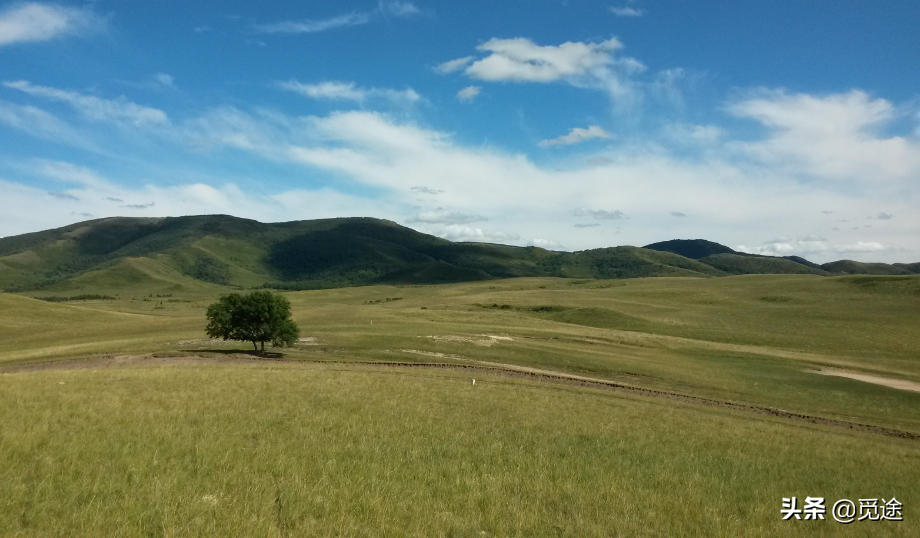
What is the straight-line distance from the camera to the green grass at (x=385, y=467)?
9195 millimetres

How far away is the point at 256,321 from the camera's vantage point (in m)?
47.2

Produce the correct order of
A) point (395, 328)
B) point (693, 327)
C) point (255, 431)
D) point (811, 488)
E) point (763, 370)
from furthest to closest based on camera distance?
point (693, 327) < point (395, 328) < point (763, 370) < point (255, 431) < point (811, 488)

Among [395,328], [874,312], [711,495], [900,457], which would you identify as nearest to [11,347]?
[395,328]

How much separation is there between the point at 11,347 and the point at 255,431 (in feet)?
179

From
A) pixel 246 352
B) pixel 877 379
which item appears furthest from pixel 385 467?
pixel 877 379

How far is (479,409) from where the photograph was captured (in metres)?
22.0

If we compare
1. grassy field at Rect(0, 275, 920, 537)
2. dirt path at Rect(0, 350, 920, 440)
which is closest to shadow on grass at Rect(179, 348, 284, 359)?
dirt path at Rect(0, 350, 920, 440)

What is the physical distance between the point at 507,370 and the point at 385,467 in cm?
2728

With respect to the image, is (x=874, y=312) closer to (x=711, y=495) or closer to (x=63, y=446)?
(x=711, y=495)

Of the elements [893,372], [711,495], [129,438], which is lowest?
[893,372]

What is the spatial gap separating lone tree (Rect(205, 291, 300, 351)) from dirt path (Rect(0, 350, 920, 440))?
13.2 ft

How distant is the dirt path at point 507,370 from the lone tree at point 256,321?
4033 mm

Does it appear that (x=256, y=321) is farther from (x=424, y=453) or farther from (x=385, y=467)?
(x=385, y=467)

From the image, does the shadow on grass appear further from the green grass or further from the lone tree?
the green grass
